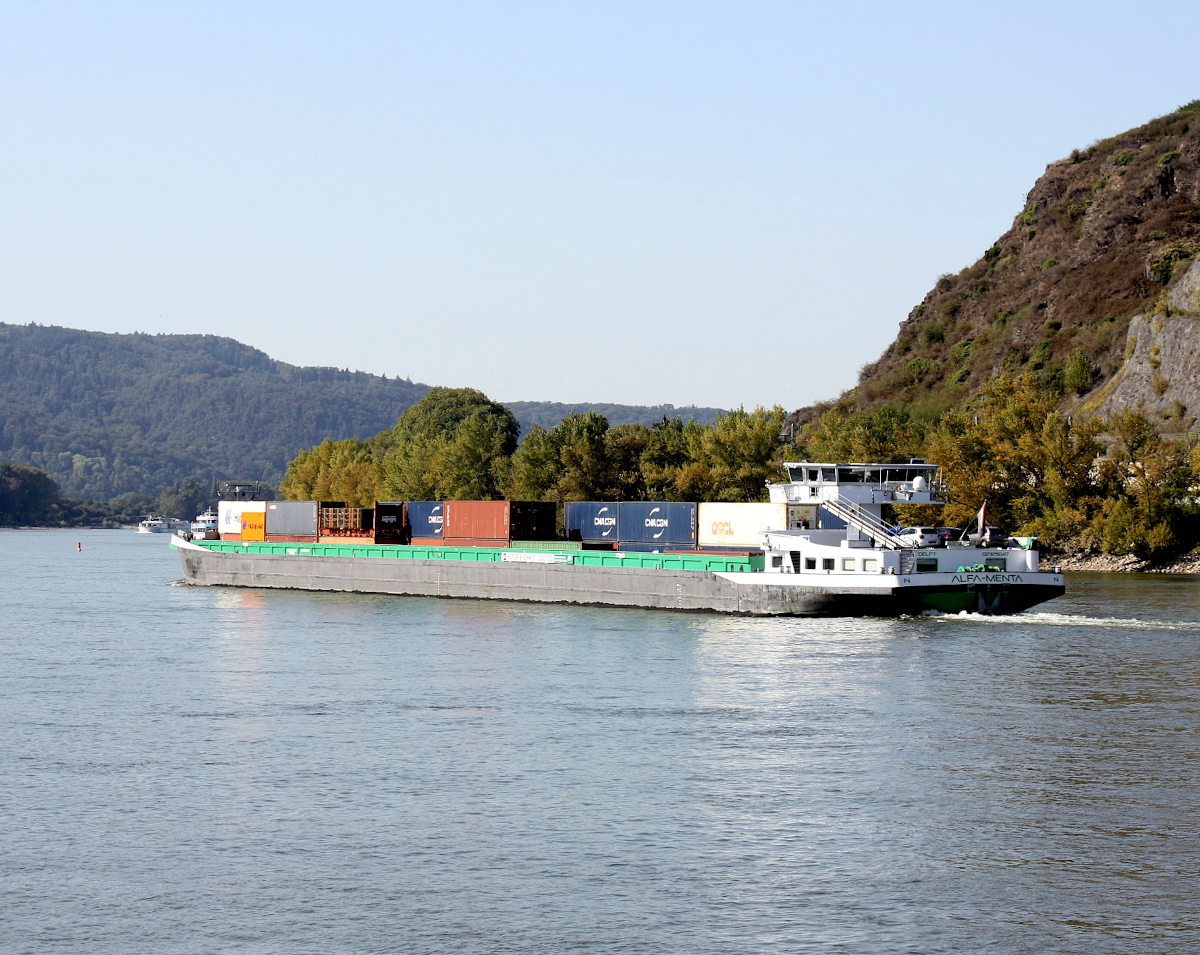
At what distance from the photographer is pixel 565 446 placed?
440ft

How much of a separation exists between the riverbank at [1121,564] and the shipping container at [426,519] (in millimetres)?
49668

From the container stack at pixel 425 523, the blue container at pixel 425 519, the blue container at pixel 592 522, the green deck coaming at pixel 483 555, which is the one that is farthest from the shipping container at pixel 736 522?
the blue container at pixel 425 519

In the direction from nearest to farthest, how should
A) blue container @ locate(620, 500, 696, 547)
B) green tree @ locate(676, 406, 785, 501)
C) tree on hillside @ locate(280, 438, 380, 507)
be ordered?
blue container @ locate(620, 500, 696, 547) < green tree @ locate(676, 406, 785, 501) < tree on hillside @ locate(280, 438, 380, 507)

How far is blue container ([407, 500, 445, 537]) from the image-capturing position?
8675cm

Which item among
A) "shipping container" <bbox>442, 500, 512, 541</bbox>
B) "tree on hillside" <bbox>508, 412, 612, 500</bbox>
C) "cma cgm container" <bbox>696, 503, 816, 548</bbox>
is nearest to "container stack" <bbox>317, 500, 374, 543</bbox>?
"shipping container" <bbox>442, 500, 512, 541</bbox>

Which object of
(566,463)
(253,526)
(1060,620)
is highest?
(566,463)

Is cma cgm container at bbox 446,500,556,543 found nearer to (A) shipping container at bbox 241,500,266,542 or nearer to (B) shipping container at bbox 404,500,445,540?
(B) shipping container at bbox 404,500,445,540

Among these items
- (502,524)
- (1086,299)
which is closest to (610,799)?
(502,524)

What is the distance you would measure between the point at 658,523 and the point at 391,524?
22.8 m

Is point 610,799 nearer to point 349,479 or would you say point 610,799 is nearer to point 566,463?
point 566,463

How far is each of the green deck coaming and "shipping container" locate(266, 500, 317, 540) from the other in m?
1.28

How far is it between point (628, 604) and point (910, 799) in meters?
43.2

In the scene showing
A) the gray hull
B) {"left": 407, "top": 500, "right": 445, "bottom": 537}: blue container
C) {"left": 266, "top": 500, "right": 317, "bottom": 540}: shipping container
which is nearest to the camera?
the gray hull

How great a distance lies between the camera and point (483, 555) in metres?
81.0
